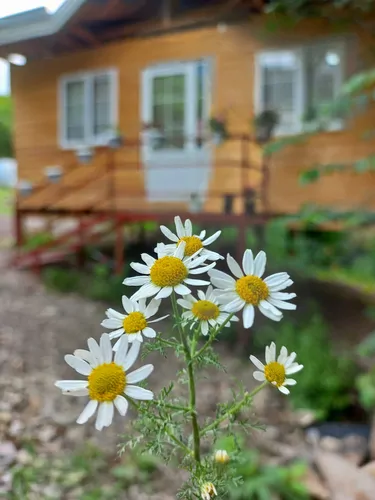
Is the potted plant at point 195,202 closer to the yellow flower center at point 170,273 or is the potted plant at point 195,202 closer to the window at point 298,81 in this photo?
the window at point 298,81

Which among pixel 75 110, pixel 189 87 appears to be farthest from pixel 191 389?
pixel 75 110

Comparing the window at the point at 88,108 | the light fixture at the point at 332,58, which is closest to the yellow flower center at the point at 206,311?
the light fixture at the point at 332,58

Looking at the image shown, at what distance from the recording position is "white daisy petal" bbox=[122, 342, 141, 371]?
627mm

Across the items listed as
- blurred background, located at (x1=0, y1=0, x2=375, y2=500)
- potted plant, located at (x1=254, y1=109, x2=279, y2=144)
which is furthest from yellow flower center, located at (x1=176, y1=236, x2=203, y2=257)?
potted plant, located at (x1=254, y1=109, x2=279, y2=144)

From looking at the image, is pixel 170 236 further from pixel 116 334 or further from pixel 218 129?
pixel 218 129

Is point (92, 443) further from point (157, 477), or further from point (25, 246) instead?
point (25, 246)

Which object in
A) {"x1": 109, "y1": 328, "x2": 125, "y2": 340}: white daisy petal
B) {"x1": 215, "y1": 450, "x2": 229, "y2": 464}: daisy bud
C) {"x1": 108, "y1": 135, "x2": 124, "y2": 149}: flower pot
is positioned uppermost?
{"x1": 108, "y1": 135, "x2": 124, "y2": 149}: flower pot

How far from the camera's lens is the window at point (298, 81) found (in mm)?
4891

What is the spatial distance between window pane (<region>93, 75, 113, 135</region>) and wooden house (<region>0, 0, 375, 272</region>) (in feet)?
0.04

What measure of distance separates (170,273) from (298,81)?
15.7 ft

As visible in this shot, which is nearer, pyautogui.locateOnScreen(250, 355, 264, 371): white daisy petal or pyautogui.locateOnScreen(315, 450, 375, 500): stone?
pyautogui.locateOnScreen(250, 355, 264, 371): white daisy petal

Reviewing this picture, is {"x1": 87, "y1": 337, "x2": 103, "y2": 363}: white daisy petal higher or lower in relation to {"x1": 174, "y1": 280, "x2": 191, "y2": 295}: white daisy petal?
lower

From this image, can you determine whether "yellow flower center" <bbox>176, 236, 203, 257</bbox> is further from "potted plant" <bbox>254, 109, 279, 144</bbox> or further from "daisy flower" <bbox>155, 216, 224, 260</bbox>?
"potted plant" <bbox>254, 109, 279, 144</bbox>

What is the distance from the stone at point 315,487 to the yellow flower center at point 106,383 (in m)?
2.13
